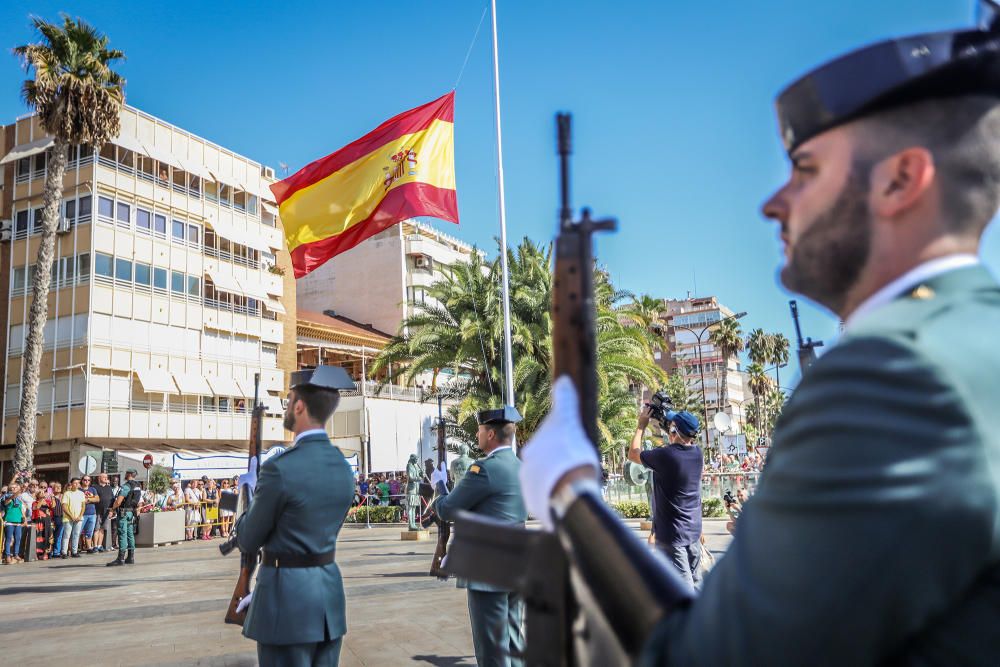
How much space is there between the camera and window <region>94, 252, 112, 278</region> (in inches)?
1363

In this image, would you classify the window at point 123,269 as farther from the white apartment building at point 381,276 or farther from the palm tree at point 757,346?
the palm tree at point 757,346

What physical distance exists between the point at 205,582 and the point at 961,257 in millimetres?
14123

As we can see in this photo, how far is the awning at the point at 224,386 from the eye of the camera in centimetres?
3867

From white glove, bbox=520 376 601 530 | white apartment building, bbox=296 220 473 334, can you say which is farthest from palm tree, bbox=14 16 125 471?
white apartment building, bbox=296 220 473 334

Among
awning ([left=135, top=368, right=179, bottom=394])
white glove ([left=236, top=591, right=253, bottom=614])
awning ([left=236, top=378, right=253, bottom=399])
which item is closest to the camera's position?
white glove ([left=236, top=591, right=253, bottom=614])

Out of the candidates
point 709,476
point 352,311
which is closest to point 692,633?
point 709,476

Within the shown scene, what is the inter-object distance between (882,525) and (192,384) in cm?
3966

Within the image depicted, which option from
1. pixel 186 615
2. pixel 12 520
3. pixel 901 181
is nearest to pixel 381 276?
pixel 12 520

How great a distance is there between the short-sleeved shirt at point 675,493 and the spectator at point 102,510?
62.2 feet

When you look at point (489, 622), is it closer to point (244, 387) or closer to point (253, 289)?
point (244, 387)

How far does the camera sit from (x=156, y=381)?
35.8 m

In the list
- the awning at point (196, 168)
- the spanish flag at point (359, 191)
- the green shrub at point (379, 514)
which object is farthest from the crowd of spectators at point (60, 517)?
the awning at point (196, 168)

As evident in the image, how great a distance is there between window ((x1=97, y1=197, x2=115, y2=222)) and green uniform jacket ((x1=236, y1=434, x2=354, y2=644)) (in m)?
35.5

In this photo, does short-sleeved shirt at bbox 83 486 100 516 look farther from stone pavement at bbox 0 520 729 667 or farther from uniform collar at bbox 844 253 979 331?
uniform collar at bbox 844 253 979 331
